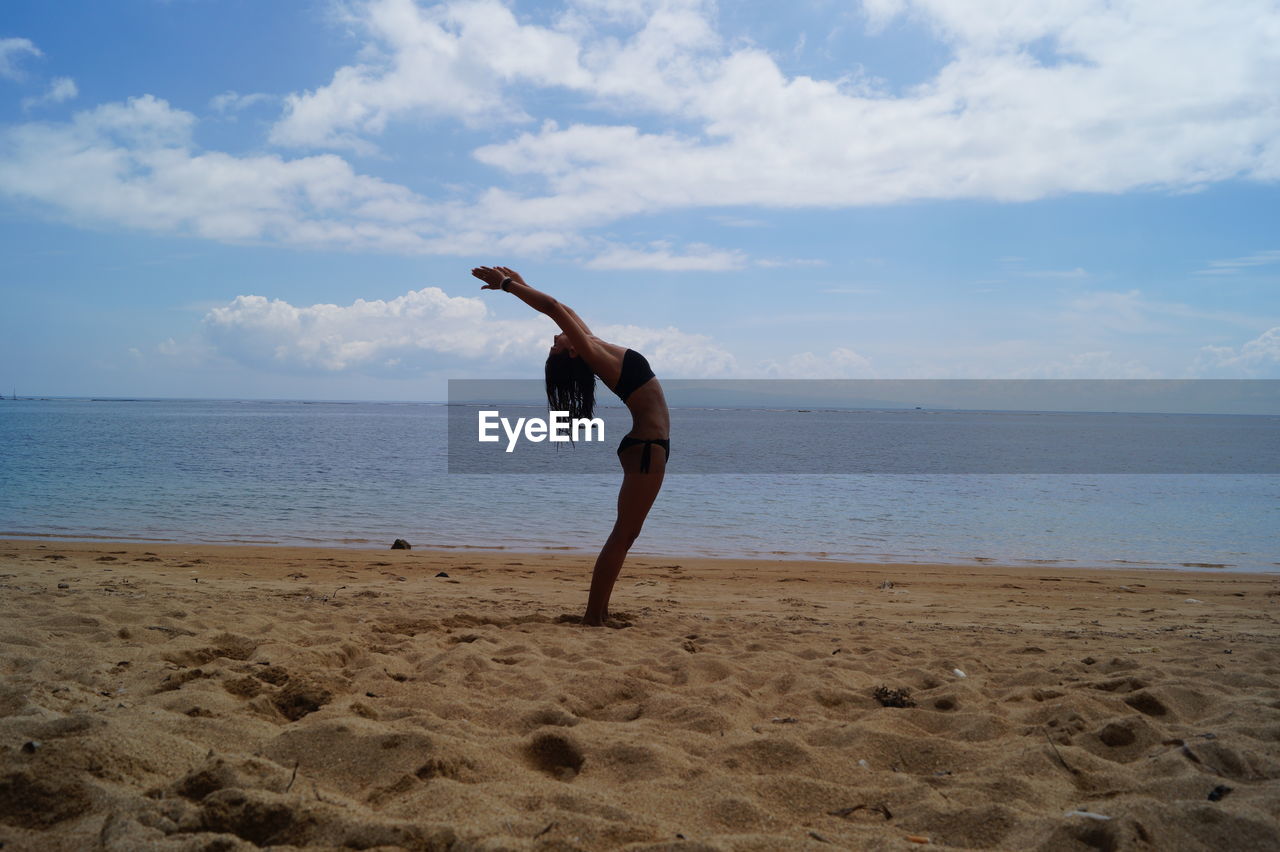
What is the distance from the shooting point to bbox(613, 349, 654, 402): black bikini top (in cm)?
530

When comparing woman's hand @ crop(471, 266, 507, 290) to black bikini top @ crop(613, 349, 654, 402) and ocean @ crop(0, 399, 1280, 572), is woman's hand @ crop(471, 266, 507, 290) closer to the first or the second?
black bikini top @ crop(613, 349, 654, 402)

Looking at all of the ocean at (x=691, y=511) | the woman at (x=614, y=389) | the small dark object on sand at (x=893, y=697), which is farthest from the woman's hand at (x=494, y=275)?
the ocean at (x=691, y=511)

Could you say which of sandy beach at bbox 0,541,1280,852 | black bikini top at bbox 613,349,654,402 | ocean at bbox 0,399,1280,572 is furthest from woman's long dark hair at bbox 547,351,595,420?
ocean at bbox 0,399,1280,572

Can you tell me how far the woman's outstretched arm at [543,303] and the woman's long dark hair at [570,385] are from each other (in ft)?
0.63

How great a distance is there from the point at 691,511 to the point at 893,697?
12660 mm

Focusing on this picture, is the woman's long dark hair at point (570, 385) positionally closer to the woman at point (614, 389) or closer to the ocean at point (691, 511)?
the woman at point (614, 389)

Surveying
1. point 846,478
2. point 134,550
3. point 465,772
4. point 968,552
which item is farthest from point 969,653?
point 846,478

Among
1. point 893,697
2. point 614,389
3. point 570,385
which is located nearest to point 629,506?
point 614,389

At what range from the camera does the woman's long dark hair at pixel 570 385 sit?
539cm

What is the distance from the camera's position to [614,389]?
209 inches

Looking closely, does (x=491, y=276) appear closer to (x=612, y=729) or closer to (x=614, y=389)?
(x=614, y=389)

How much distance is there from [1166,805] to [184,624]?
194 inches

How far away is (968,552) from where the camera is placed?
12.2m

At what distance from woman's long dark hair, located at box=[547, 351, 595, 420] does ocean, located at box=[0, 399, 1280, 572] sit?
6609 mm
